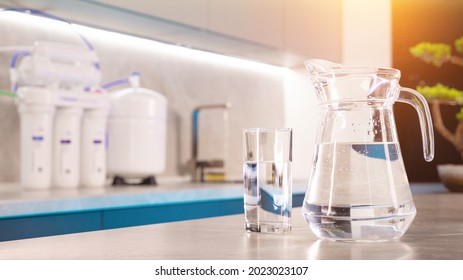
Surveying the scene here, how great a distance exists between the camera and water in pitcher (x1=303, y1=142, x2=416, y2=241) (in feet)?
2.25

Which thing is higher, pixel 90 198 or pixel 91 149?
pixel 91 149

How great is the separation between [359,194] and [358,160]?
4cm

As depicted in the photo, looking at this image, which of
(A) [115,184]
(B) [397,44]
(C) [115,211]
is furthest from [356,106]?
(B) [397,44]

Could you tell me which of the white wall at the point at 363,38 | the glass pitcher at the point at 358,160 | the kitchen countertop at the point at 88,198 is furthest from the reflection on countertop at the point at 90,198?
the white wall at the point at 363,38

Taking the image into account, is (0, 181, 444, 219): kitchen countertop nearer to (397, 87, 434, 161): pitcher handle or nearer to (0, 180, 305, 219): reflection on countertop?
(0, 180, 305, 219): reflection on countertop

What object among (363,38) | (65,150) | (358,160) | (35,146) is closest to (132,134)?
(65,150)

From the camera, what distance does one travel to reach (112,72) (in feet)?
9.41

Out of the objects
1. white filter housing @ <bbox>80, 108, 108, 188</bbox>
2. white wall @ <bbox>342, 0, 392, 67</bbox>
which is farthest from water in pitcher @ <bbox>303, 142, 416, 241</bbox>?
white wall @ <bbox>342, 0, 392, 67</bbox>

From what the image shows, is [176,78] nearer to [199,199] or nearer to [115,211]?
[199,199]

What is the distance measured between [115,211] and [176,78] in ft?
4.33

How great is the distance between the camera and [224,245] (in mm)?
684

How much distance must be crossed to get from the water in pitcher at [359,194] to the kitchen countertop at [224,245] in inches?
0.7

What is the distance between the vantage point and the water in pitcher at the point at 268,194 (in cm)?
77

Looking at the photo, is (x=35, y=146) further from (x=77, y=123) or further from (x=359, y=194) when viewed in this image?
(x=359, y=194)
